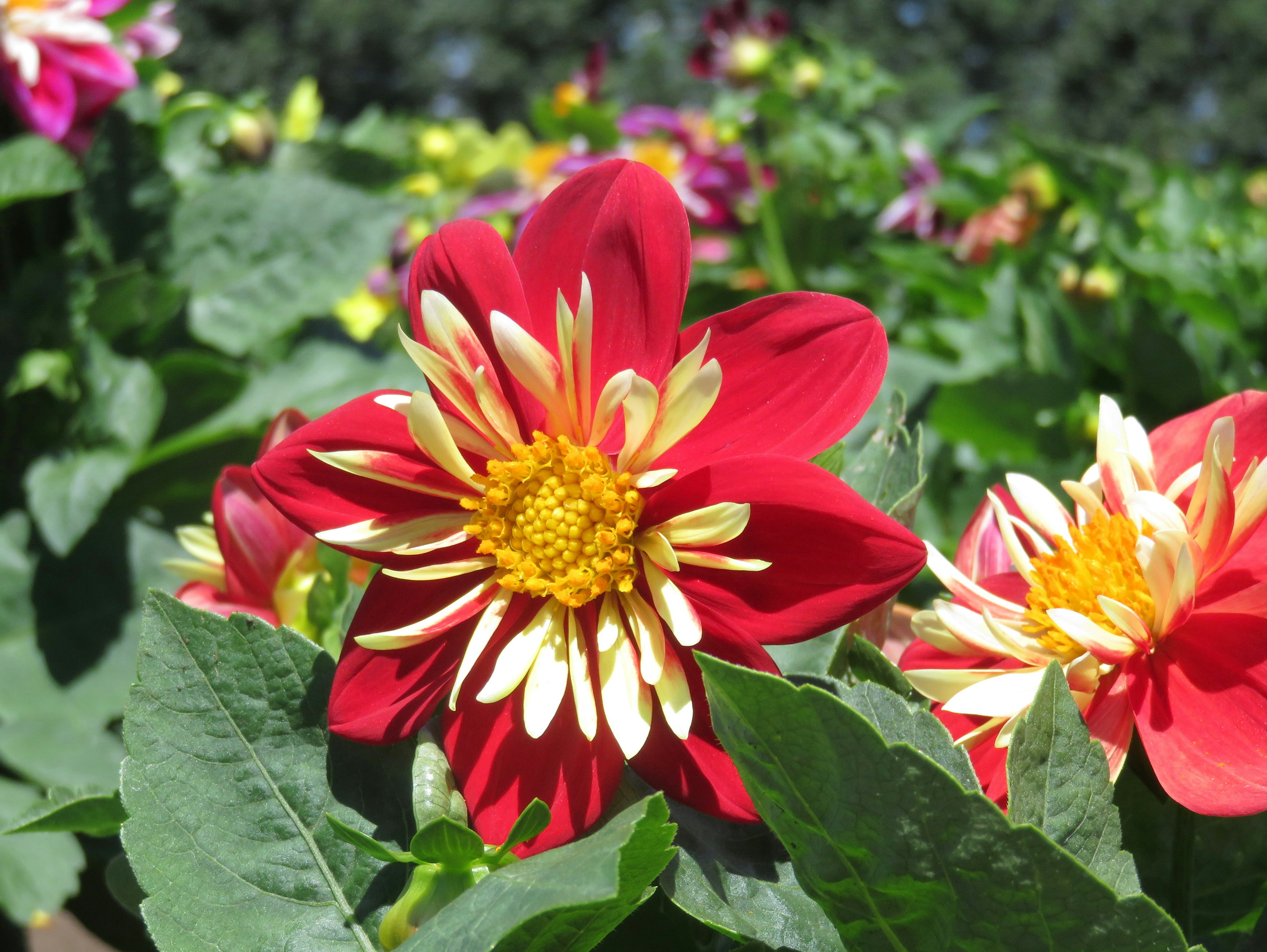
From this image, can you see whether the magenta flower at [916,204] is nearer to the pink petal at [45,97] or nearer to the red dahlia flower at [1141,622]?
the pink petal at [45,97]

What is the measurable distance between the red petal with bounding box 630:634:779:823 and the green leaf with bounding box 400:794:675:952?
0.15 ft

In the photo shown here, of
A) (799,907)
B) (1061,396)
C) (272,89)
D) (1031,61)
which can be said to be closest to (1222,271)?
(1061,396)

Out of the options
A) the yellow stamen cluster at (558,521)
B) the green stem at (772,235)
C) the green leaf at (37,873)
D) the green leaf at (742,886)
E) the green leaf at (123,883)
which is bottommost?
the green leaf at (37,873)

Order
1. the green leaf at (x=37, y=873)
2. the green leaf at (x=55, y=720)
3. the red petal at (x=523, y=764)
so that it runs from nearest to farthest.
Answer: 1. the red petal at (x=523, y=764)
2. the green leaf at (x=37, y=873)
3. the green leaf at (x=55, y=720)

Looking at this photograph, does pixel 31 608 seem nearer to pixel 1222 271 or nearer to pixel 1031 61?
pixel 1222 271

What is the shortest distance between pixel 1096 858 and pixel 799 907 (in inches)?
4.7

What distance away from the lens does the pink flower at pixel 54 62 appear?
116 cm

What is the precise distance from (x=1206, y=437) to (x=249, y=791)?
0.48 metres

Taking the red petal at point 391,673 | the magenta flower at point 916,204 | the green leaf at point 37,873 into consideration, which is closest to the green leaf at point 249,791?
the red petal at point 391,673

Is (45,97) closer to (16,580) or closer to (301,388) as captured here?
(301,388)

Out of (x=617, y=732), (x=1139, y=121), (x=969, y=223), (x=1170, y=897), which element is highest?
(x=617, y=732)

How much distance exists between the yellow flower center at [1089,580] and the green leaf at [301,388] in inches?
32.5

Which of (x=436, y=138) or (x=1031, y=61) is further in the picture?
(x=1031, y=61)

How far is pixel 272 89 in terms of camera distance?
1591 cm
